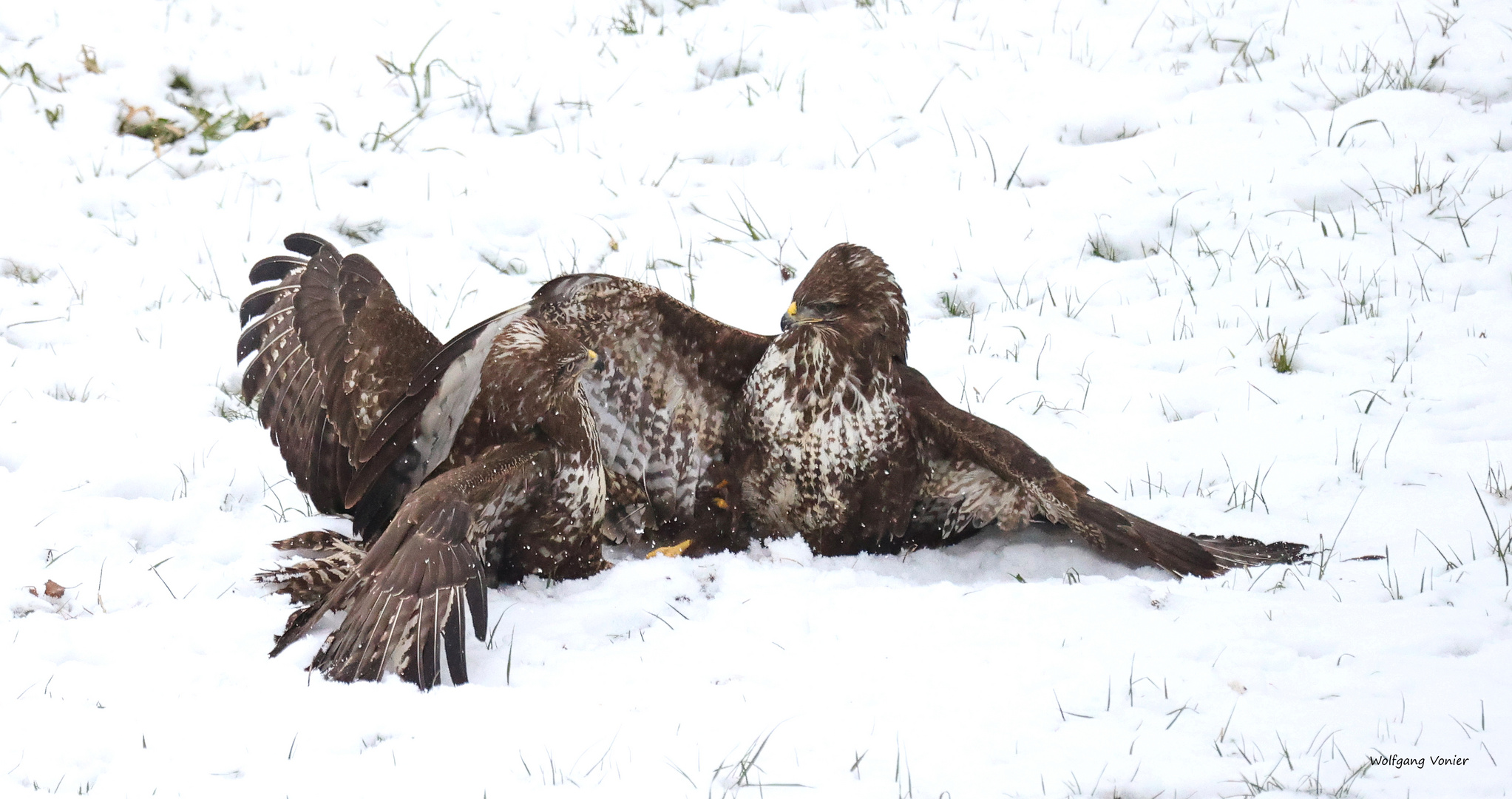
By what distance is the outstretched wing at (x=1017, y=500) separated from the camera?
361 centimetres

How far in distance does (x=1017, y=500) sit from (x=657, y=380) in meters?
1.31

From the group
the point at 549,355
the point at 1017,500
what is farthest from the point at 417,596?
the point at 1017,500

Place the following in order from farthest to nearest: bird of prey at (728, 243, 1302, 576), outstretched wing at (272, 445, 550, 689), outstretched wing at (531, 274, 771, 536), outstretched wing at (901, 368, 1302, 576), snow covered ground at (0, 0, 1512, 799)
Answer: outstretched wing at (531, 274, 771, 536), bird of prey at (728, 243, 1302, 576), outstretched wing at (901, 368, 1302, 576), outstretched wing at (272, 445, 550, 689), snow covered ground at (0, 0, 1512, 799)

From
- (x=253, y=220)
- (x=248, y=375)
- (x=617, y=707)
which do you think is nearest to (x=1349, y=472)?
(x=617, y=707)

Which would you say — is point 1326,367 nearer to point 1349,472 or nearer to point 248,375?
point 1349,472

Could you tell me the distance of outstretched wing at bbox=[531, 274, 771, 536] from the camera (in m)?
3.95

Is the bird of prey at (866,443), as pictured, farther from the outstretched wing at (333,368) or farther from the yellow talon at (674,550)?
the outstretched wing at (333,368)

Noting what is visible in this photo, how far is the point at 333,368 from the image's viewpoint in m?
3.90

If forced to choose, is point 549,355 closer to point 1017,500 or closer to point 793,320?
point 793,320

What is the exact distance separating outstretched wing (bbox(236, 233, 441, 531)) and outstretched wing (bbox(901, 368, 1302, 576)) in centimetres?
175

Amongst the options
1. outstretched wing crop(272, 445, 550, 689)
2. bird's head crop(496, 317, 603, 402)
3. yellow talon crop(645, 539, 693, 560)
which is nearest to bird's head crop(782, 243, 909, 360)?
bird's head crop(496, 317, 603, 402)

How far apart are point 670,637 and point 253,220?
13.2 feet

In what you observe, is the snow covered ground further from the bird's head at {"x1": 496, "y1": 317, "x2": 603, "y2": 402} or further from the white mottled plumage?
the bird's head at {"x1": 496, "y1": 317, "x2": 603, "y2": 402}

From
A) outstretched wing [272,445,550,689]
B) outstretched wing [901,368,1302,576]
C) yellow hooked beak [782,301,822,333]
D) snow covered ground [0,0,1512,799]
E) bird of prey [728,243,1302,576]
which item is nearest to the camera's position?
snow covered ground [0,0,1512,799]
